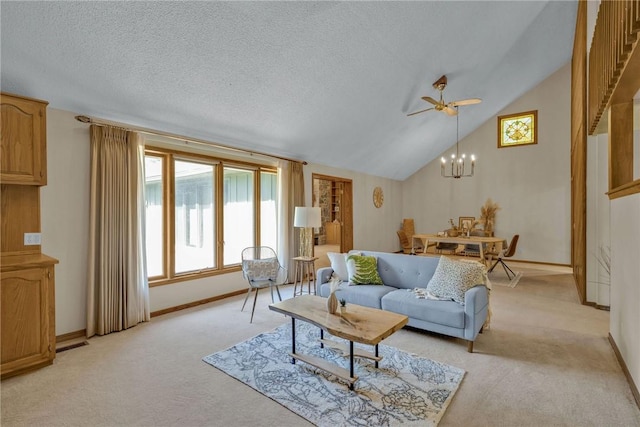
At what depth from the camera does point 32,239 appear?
275 centimetres

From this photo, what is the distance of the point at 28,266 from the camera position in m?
2.47

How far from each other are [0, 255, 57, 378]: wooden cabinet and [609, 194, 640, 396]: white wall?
458 cm

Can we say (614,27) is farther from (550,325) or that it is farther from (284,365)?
(284,365)

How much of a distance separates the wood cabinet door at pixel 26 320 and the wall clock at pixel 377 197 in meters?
6.75

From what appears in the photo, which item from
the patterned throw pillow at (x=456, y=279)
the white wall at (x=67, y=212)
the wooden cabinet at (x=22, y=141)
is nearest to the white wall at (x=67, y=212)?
the white wall at (x=67, y=212)

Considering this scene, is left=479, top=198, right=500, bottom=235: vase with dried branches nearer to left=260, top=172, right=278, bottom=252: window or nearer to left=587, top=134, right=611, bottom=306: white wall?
left=587, top=134, right=611, bottom=306: white wall

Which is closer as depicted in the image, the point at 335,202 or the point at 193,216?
the point at 193,216

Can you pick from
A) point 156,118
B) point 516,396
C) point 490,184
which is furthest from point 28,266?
point 490,184

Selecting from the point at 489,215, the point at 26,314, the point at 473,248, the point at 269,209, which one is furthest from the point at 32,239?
the point at 489,215

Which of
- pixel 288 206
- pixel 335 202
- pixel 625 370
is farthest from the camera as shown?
pixel 335 202

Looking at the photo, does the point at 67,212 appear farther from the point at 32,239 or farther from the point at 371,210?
the point at 371,210

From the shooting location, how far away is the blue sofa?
9.25 ft

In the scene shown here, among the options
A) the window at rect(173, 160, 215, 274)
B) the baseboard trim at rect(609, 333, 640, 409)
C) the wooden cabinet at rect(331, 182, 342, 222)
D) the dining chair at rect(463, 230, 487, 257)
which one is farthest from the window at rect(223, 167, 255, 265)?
the wooden cabinet at rect(331, 182, 342, 222)

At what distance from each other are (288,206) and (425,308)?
120 inches
